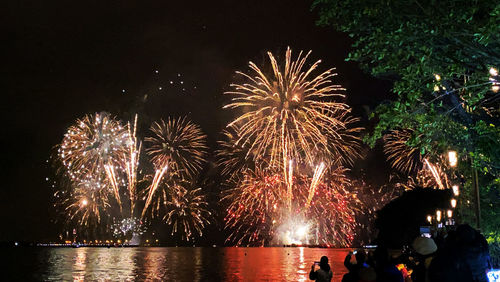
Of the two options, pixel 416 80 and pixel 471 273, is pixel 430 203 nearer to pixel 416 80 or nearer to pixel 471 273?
pixel 416 80

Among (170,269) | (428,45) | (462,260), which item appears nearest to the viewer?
(462,260)

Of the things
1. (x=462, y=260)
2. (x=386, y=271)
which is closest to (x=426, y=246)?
(x=386, y=271)

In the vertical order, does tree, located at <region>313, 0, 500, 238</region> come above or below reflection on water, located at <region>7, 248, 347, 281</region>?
above

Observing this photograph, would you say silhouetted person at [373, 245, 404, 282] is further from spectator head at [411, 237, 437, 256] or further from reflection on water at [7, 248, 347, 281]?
reflection on water at [7, 248, 347, 281]

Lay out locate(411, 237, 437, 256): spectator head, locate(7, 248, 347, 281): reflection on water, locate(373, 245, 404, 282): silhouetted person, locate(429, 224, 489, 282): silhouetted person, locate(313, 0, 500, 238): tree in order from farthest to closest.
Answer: locate(7, 248, 347, 281): reflection on water → locate(313, 0, 500, 238): tree → locate(411, 237, 437, 256): spectator head → locate(373, 245, 404, 282): silhouetted person → locate(429, 224, 489, 282): silhouetted person

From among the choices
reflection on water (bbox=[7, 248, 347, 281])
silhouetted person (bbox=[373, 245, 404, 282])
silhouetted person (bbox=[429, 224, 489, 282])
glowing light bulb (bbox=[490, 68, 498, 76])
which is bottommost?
reflection on water (bbox=[7, 248, 347, 281])

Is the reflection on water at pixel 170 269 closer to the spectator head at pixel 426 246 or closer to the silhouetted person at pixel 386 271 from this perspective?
the silhouetted person at pixel 386 271

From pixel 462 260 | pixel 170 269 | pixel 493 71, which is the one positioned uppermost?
pixel 493 71

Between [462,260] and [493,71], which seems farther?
[493,71]

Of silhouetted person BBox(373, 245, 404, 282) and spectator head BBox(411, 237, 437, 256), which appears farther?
spectator head BBox(411, 237, 437, 256)

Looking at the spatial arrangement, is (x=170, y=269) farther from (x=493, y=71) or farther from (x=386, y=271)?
(x=386, y=271)

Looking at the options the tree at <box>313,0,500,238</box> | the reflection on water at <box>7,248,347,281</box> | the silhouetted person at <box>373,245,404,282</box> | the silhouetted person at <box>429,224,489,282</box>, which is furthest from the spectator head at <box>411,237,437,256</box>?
the reflection on water at <box>7,248,347,281</box>

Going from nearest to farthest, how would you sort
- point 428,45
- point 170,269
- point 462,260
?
point 462,260
point 428,45
point 170,269

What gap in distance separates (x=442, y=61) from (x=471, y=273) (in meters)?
7.00
